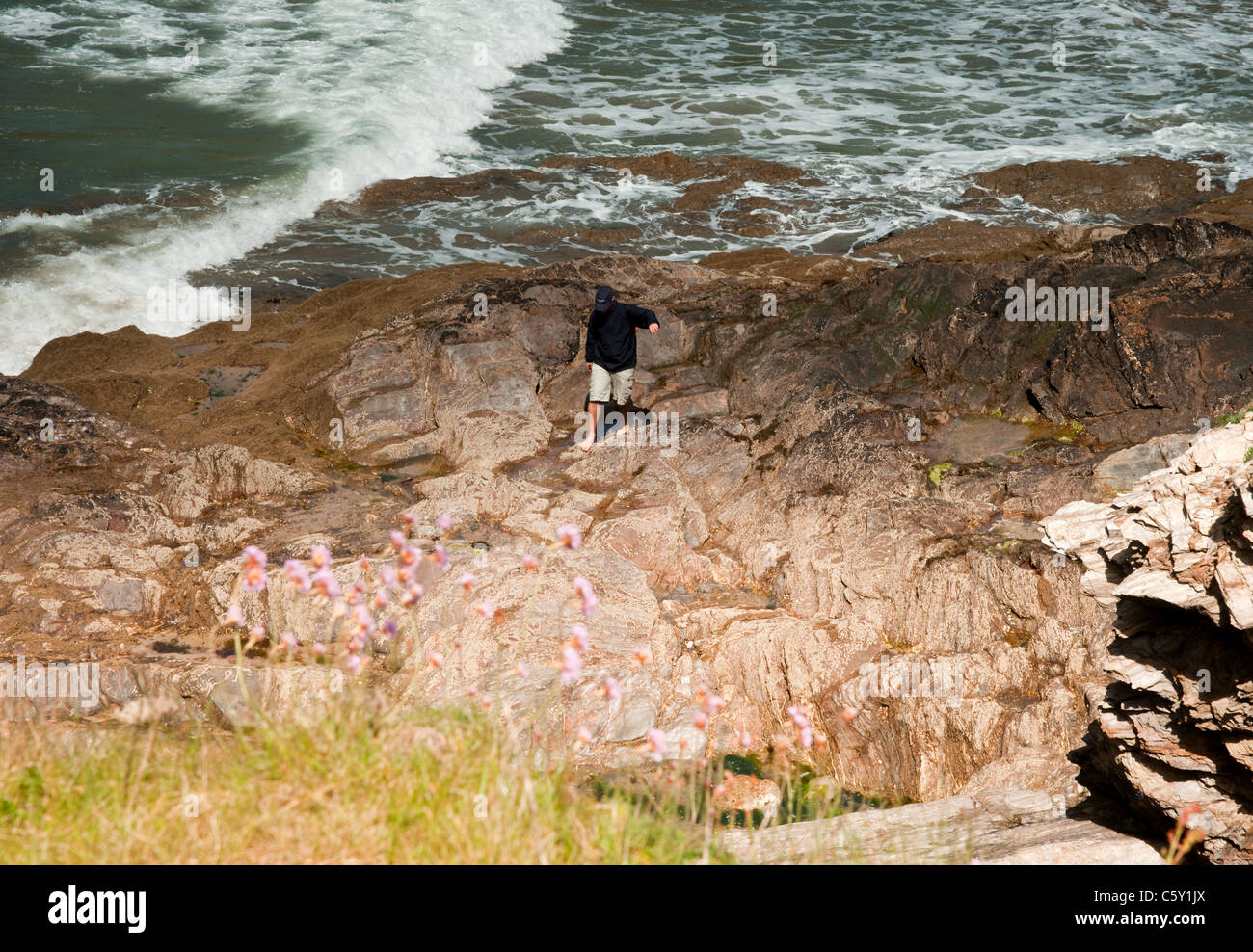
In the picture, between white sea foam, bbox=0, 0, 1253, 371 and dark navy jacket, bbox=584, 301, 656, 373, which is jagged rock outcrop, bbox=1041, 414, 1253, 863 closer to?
dark navy jacket, bbox=584, 301, 656, 373

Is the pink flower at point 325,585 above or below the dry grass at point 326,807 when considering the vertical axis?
above

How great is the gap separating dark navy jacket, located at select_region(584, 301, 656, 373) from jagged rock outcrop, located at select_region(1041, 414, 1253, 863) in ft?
19.6

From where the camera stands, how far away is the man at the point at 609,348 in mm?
11906

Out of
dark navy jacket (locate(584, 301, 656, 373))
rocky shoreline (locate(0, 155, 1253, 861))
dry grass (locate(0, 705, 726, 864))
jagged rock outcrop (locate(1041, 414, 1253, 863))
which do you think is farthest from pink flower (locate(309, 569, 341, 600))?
dark navy jacket (locate(584, 301, 656, 373))

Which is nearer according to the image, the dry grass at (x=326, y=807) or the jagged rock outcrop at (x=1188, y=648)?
the dry grass at (x=326, y=807)

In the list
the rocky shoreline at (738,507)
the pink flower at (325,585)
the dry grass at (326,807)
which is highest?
the pink flower at (325,585)

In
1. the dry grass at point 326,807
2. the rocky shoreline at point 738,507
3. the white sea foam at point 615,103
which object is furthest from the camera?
the white sea foam at point 615,103

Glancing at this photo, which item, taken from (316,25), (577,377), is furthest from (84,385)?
(316,25)

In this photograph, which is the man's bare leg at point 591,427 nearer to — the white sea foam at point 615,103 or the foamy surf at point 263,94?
the white sea foam at point 615,103

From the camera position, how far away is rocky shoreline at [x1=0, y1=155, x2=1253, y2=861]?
8555 millimetres

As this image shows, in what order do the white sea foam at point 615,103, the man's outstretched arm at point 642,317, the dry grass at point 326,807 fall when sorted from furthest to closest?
the white sea foam at point 615,103 → the man's outstretched arm at point 642,317 → the dry grass at point 326,807

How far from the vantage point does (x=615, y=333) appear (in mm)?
11922

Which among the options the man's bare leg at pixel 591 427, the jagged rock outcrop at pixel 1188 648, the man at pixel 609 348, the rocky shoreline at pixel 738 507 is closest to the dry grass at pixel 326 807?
the rocky shoreline at pixel 738 507

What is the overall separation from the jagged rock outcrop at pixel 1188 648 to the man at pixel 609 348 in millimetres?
5973
